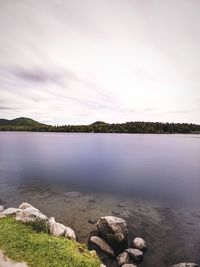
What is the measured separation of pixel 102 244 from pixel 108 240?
2.03 feet

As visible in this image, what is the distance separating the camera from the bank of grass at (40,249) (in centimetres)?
1109

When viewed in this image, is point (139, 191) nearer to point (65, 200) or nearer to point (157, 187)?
point (157, 187)

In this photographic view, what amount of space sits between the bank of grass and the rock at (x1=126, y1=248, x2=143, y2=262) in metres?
3.07

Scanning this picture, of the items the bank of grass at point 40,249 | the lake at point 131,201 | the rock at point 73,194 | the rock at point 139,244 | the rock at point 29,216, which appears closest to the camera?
the bank of grass at point 40,249

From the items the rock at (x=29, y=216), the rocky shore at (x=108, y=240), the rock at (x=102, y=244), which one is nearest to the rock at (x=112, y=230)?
the rocky shore at (x=108, y=240)

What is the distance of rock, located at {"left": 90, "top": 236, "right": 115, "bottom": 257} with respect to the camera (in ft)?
48.2

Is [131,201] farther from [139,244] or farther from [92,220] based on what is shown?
[139,244]

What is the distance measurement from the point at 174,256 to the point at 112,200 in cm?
1261

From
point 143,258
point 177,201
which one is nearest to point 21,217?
point 143,258

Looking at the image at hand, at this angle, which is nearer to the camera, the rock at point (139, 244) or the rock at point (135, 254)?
the rock at point (135, 254)

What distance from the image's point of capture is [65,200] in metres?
26.4

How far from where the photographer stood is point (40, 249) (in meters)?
11.9

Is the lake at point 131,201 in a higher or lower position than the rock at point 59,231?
lower

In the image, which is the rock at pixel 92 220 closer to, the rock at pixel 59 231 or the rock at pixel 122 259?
the rock at pixel 59 231
